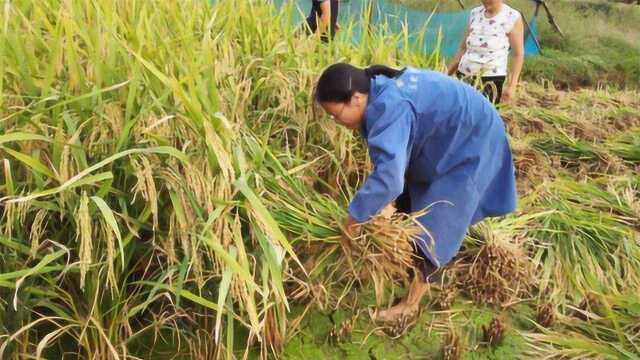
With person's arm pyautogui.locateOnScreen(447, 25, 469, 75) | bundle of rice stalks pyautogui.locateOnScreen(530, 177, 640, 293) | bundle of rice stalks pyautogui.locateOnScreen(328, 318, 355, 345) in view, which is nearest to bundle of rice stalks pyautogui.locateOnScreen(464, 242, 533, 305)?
bundle of rice stalks pyautogui.locateOnScreen(530, 177, 640, 293)

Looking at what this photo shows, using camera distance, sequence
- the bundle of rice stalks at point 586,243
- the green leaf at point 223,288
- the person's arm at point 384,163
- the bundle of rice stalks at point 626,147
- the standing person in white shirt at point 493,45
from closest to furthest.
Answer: the green leaf at point 223,288
the person's arm at point 384,163
the bundle of rice stalks at point 586,243
the standing person in white shirt at point 493,45
the bundle of rice stalks at point 626,147

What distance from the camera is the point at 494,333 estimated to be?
6.78 ft

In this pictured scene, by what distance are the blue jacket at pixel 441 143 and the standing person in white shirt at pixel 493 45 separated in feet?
4.37

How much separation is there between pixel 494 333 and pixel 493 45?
184cm

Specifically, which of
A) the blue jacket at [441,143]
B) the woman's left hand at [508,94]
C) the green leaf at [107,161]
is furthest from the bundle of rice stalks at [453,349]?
the woman's left hand at [508,94]

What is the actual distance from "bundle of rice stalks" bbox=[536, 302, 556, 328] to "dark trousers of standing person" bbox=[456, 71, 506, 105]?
141 centimetres

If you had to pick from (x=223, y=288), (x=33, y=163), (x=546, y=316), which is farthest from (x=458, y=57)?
(x=33, y=163)

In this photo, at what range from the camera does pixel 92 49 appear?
5.70 ft

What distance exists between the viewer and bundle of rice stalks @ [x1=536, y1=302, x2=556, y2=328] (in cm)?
222

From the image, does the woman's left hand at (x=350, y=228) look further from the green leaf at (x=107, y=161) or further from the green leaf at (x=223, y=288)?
the green leaf at (x=107, y=161)

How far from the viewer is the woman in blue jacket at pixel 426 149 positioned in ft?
5.88

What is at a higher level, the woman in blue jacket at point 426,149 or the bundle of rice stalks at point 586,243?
the woman in blue jacket at point 426,149

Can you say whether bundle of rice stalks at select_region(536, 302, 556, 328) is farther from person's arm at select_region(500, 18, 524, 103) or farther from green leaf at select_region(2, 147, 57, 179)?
green leaf at select_region(2, 147, 57, 179)

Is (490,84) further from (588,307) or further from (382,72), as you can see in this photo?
(382,72)
